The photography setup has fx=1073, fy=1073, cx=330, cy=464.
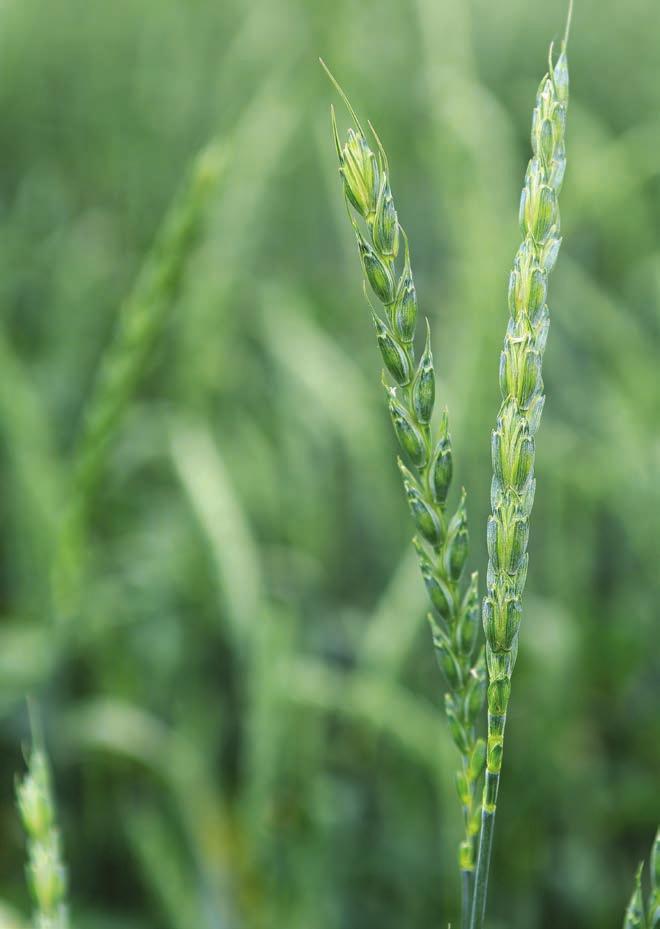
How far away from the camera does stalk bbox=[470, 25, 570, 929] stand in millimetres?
367

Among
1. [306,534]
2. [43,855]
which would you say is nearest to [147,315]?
[43,855]

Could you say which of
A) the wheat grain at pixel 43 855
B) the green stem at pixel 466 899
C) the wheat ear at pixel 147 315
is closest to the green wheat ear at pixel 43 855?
the wheat grain at pixel 43 855

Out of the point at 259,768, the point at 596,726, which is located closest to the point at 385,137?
the point at 596,726

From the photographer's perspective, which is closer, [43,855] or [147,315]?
[43,855]

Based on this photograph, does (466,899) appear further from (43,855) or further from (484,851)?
(43,855)

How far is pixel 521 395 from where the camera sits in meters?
0.37

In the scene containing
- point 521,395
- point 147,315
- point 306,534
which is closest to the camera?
A: point 521,395

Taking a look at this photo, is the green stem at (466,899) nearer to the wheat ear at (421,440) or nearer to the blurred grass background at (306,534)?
the wheat ear at (421,440)

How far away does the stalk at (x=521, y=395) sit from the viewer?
0.37 metres

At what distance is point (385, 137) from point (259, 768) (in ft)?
4.73

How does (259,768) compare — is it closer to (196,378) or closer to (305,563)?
(305,563)

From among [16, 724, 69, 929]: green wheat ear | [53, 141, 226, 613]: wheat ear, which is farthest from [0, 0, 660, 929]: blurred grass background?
[16, 724, 69, 929]: green wheat ear

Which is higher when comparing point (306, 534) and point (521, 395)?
point (306, 534)

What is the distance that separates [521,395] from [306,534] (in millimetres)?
1326
